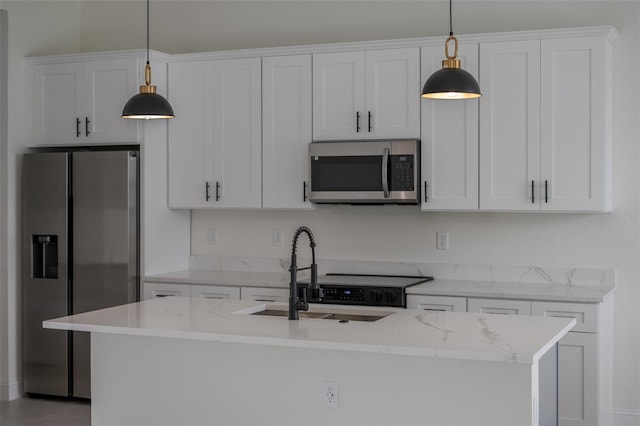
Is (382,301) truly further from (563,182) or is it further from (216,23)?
(216,23)

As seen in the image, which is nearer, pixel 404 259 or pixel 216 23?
pixel 404 259

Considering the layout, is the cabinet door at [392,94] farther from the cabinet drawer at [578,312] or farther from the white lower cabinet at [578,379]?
the white lower cabinet at [578,379]

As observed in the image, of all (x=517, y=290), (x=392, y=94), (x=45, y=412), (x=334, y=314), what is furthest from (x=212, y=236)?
(x=517, y=290)

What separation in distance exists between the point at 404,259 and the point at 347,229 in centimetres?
45

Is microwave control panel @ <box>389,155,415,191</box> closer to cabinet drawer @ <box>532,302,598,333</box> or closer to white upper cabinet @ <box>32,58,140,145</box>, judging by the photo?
cabinet drawer @ <box>532,302,598,333</box>

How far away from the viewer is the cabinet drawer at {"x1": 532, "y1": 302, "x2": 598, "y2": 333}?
4469 mm

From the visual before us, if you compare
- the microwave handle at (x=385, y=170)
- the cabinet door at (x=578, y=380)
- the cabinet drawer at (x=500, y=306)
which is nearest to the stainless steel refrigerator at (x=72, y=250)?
the microwave handle at (x=385, y=170)

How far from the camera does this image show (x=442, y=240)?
17.7ft

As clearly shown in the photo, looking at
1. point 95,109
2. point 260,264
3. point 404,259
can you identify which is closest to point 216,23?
point 95,109

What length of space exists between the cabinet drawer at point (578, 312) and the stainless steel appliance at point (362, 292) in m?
0.82

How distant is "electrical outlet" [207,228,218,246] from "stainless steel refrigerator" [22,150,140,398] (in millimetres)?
673

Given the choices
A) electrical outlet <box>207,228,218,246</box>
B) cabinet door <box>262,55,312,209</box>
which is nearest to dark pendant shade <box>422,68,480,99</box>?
cabinet door <box>262,55,312,209</box>

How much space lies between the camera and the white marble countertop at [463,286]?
4609mm

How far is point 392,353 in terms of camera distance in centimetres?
295
